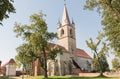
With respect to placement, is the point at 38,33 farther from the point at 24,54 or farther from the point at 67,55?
the point at 67,55

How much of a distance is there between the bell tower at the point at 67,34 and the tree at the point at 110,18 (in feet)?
145

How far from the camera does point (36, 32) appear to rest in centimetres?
4081

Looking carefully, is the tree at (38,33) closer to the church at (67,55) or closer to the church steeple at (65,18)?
the church at (67,55)

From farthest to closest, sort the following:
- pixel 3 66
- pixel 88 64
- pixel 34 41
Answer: pixel 88 64
pixel 3 66
pixel 34 41

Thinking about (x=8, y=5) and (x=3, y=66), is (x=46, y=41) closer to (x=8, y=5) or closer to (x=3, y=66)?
(x=8, y=5)

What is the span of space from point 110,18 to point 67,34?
48.4m

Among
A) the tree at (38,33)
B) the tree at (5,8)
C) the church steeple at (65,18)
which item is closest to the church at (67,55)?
the church steeple at (65,18)

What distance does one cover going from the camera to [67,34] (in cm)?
7181

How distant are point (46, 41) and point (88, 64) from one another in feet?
153

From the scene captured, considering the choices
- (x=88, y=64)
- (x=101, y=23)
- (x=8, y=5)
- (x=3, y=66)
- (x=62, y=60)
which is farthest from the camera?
(x=88, y=64)

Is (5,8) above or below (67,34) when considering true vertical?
below

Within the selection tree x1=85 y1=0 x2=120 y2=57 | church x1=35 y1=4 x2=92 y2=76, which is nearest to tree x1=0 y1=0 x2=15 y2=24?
tree x1=85 y1=0 x2=120 y2=57

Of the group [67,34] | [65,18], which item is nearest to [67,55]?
[67,34]


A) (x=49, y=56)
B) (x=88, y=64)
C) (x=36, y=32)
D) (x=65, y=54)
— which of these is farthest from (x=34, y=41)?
(x=88, y=64)
